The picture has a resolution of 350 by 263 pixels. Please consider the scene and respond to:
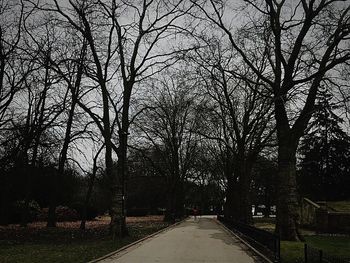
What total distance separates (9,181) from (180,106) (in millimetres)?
22604

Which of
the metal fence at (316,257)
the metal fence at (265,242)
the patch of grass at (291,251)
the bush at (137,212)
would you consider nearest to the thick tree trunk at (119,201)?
the metal fence at (265,242)

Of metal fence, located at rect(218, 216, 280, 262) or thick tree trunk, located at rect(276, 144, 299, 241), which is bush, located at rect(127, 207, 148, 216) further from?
thick tree trunk, located at rect(276, 144, 299, 241)

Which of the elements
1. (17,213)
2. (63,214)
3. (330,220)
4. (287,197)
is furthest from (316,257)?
(63,214)

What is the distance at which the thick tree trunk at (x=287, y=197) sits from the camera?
18.8 meters

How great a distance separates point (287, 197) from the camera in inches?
752

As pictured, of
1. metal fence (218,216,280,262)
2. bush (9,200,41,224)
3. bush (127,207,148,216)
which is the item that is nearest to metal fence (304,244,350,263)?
metal fence (218,216,280,262)

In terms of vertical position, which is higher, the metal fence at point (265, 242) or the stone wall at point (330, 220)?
the stone wall at point (330, 220)

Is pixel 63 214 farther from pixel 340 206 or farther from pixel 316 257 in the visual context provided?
pixel 316 257

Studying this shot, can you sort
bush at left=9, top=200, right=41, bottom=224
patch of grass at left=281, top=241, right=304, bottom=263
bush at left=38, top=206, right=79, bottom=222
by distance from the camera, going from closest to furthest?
1. patch of grass at left=281, top=241, right=304, bottom=263
2. bush at left=9, top=200, right=41, bottom=224
3. bush at left=38, top=206, right=79, bottom=222

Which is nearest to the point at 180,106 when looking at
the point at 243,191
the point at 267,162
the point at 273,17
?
the point at 267,162

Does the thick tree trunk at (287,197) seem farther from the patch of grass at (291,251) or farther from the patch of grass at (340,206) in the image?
the patch of grass at (340,206)

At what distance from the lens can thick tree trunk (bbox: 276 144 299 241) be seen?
18844 mm

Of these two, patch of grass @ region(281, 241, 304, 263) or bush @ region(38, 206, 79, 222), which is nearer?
patch of grass @ region(281, 241, 304, 263)

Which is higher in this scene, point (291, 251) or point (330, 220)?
point (330, 220)
